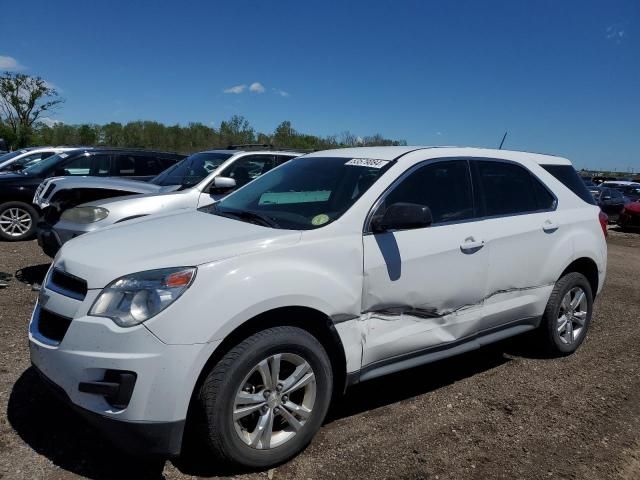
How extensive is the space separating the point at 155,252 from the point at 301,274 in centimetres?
79

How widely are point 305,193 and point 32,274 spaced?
195 inches

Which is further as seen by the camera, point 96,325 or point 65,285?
point 65,285

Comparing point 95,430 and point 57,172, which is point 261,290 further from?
point 57,172

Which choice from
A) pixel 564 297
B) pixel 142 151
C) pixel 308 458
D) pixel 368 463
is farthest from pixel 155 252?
pixel 142 151

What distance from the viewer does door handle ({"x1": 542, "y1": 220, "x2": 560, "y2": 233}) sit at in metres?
4.52

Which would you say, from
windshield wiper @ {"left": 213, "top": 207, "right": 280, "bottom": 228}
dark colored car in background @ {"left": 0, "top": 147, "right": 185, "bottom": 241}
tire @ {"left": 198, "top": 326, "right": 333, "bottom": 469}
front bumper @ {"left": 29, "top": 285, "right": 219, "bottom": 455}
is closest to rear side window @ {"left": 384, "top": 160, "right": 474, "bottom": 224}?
windshield wiper @ {"left": 213, "top": 207, "right": 280, "bottom": 228}

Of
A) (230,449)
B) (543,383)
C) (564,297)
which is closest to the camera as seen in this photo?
(230,449)

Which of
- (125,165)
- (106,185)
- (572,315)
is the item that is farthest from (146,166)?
(572,315)

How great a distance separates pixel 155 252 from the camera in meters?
2.88

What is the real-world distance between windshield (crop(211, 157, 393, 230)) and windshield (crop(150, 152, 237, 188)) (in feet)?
11.5

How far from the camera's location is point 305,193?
12.8 feet

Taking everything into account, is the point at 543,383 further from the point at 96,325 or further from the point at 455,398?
the point at 96,325

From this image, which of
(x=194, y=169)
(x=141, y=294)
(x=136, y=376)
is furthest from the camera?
(x=194, y=169)

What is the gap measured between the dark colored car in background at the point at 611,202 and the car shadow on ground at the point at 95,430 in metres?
18.4
